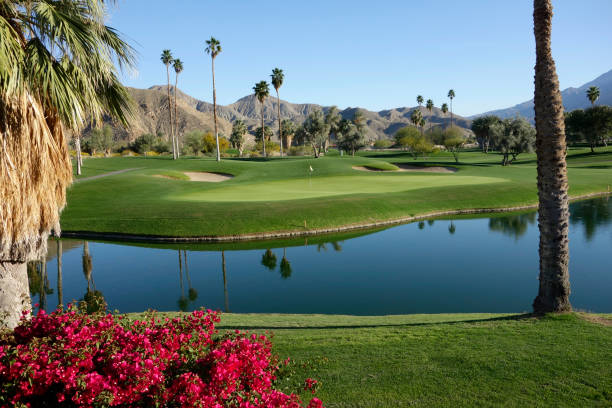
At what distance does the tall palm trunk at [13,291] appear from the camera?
7.27 meters

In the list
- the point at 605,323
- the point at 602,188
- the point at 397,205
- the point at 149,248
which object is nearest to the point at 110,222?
the point at 149,248

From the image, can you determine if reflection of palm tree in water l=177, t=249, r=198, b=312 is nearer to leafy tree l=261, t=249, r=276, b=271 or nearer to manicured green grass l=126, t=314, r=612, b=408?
leafy tree l=261, t=249, r=276, b=271

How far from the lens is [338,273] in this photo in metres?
18.8

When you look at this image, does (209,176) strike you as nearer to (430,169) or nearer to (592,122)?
(430,169)

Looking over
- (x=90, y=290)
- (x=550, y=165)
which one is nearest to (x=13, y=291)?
(x=550, y=165)

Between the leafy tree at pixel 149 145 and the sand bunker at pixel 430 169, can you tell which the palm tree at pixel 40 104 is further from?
the leafy tree at pixel 149 145

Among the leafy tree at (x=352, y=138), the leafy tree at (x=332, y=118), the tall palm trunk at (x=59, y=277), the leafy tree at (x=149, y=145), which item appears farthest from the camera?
the leafy tree at (x=149, y=145)

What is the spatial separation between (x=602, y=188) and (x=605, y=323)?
41.0 meters

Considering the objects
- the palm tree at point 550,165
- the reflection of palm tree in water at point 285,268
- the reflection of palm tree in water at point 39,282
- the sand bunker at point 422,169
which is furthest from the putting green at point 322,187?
the palm tree at point 550,165

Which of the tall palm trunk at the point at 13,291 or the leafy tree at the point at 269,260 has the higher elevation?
the tall palm trunk at the point at 13,291

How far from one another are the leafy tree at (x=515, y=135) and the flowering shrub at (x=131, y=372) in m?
74.8

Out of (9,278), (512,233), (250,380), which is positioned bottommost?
(512,233)

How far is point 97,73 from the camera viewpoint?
273 inches

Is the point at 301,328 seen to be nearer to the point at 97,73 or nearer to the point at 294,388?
the point at 294,388
